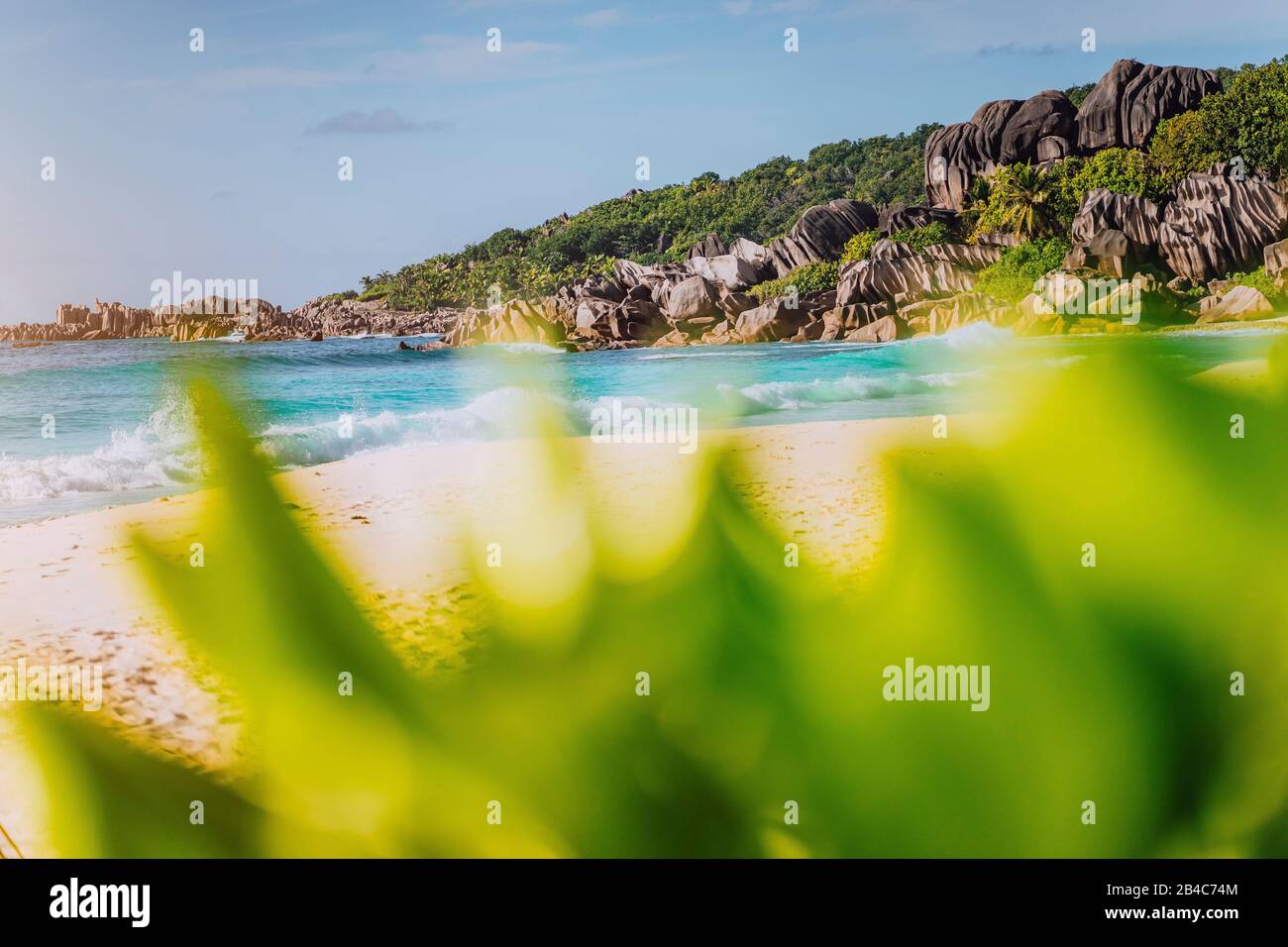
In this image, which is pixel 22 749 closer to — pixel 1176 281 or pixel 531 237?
pixel 1176 281

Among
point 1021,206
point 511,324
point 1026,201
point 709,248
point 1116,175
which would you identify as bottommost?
point 511,324

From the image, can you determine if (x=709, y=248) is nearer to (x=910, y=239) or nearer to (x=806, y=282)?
(x=806, y=282)

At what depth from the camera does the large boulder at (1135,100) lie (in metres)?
24.2

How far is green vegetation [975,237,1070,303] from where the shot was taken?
20625 mm

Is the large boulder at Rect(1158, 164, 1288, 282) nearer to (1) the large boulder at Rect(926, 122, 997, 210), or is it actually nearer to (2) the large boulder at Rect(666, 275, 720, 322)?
(1) the large boulder at Rect(926, 122, 997, 210)

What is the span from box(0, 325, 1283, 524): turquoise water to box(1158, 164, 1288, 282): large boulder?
22.8 feet

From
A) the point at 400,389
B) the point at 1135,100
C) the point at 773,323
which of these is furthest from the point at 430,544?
the point at 1135,100

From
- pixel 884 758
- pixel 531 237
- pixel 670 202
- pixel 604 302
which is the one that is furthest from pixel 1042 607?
pixel 531 237

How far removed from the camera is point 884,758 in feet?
0.79

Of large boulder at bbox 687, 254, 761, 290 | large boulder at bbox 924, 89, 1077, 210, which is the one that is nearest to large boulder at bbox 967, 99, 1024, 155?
large boulder at bbox 924, 89, 1077, 210

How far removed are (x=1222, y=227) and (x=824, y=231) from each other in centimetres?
782

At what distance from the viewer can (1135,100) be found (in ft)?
81.1

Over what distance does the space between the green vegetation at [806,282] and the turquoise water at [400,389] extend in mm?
2982

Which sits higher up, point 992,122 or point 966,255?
point 992,122
